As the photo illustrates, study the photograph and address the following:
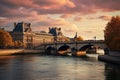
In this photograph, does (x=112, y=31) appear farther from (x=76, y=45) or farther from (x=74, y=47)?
(x=74, y=47)

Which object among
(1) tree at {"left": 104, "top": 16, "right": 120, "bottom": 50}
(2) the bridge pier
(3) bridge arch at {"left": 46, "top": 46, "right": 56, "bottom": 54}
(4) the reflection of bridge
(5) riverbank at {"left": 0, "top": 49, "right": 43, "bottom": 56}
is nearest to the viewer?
(1) tree at {"left": 104, "top": 16, "right": 120, "bottom": 50}

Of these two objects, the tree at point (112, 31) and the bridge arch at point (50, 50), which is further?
the bridge arch at point (50, 50)

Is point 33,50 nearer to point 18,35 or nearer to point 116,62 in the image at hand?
point 18,35

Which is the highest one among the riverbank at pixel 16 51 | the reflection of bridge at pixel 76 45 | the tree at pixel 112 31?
the tree at pixel 112 31

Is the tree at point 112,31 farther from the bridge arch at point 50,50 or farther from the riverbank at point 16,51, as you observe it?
the bridge arch at point 50,50

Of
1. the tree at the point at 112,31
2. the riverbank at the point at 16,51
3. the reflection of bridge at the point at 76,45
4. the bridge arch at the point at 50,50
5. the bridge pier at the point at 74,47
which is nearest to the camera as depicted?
the tree at the point at 112,31

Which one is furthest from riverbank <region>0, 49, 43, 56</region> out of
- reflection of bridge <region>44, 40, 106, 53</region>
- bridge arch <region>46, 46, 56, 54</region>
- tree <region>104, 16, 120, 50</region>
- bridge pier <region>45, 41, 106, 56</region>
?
tree <region>104, 16, 120, 50</region>

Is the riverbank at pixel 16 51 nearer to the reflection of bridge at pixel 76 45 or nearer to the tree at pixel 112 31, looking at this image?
the reflection of bridge at pixel 76 45

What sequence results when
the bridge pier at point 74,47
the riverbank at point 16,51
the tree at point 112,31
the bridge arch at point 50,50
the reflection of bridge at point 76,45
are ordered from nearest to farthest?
the tree at point 112,31 → the riverbank at point 16,51 → the reflection of bridge at point 76,45 → the bridge pier at point 74,47 → the bridge arch at point 50,50

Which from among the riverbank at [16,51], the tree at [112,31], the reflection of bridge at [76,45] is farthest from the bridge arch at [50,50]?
the tree at [112,31]

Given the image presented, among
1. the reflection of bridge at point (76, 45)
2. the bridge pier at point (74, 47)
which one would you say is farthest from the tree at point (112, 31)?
the bridge pier at point (74, 47)

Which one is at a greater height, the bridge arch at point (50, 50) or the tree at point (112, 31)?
the tree at point (112, 31)

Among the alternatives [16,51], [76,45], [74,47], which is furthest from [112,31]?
[16,51]

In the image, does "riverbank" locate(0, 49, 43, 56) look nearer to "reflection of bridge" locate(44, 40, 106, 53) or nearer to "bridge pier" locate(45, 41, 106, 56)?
"bridge pier" locate(45, 41, 106, 56)
